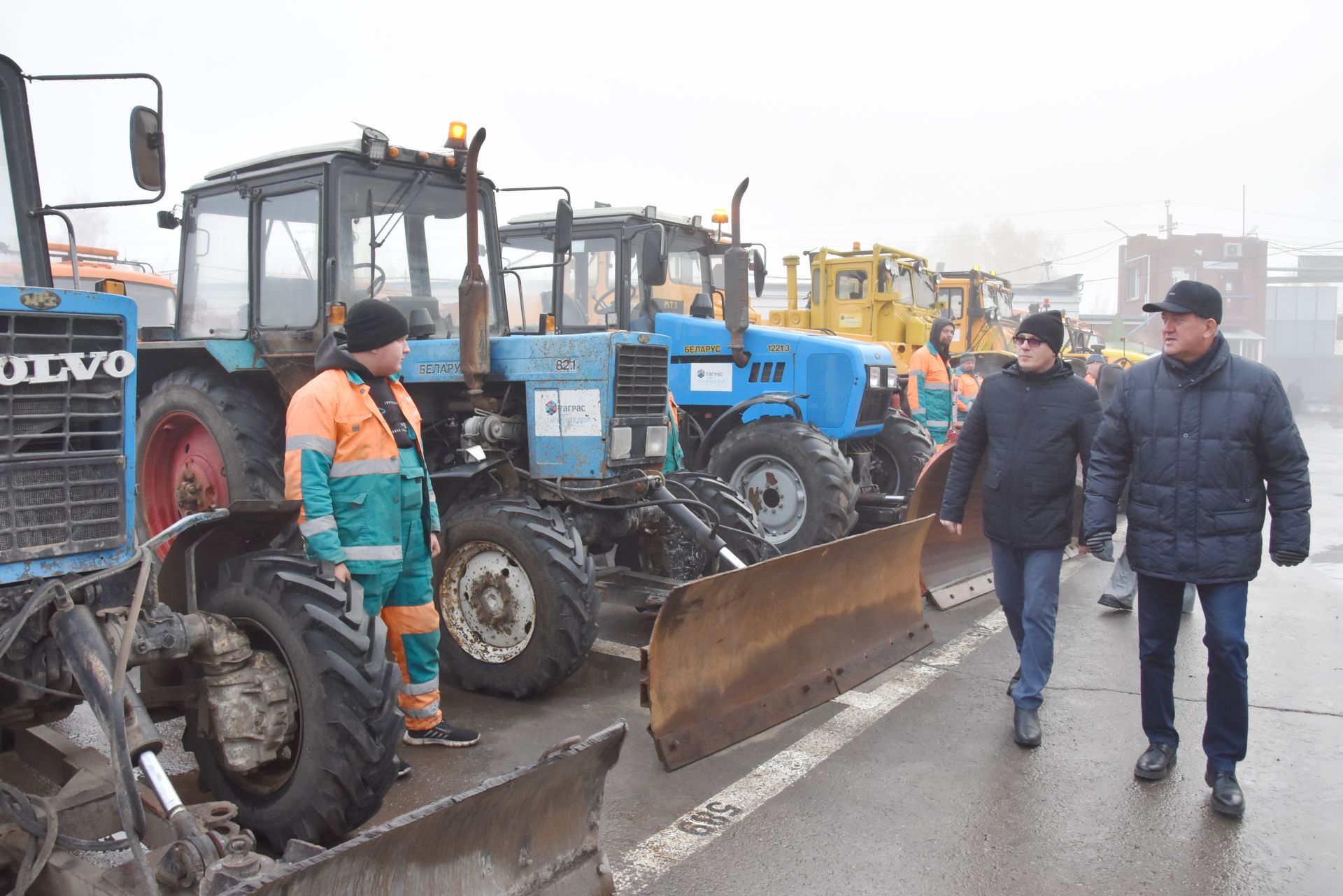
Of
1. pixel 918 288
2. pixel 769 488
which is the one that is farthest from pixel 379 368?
pixel 918 288

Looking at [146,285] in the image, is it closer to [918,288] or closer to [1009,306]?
[918,288]

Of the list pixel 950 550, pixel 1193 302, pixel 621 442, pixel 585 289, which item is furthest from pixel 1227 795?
pixel 585 289

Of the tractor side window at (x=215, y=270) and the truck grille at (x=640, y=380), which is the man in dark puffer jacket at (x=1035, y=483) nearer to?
the truck grille at (x=640, y=380)

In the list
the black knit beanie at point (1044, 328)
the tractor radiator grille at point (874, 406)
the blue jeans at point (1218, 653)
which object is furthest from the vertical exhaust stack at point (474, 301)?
the tractor radiator grille at point (874, 406)

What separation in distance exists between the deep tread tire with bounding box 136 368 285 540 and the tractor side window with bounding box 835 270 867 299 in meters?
8.76

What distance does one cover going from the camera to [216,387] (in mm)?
5762

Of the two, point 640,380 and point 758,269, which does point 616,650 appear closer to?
point 640,380

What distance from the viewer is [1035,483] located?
4.43m

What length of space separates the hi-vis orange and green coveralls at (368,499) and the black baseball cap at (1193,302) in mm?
2857

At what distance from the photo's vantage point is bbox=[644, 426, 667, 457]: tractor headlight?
545cm

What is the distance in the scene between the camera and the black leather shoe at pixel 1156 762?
397 centimetres

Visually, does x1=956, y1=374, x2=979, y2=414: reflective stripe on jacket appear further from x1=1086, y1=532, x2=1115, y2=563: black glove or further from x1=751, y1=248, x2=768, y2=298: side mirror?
x1=1086, y1=532, x2=1115, y2=563: black glove

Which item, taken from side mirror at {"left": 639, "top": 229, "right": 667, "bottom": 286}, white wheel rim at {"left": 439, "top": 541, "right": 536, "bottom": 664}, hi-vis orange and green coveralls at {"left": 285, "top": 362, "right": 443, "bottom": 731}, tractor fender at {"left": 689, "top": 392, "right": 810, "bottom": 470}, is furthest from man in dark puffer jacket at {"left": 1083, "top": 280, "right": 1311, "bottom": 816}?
tractor fender at {"left": 689, "top": 392, "right": 810, "bottom": 470}

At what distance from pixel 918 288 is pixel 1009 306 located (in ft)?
18.9
